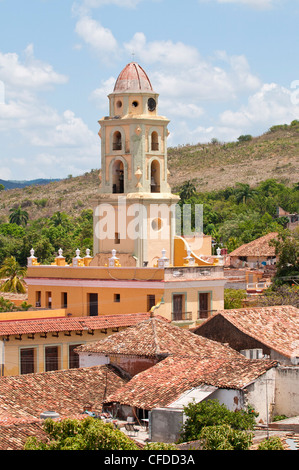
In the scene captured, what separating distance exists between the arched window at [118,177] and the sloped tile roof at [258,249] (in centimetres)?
2988

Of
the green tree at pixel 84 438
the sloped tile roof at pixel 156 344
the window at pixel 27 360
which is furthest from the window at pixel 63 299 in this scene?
the green tree at pixel 84 438

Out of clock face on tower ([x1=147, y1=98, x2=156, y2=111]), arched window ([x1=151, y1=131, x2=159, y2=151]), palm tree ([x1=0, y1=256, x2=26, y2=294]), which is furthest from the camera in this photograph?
palm tree ([x1=0, y1=256, x2=26, y2=294])

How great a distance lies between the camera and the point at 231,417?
20562 mm

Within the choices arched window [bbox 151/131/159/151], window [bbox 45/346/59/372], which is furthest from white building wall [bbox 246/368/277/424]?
arched window [bbox 151/131/159/151]

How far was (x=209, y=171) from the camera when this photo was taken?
126 metres

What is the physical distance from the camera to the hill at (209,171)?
4759 inches

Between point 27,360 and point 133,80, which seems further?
point 133,80

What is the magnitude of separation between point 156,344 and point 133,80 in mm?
13771

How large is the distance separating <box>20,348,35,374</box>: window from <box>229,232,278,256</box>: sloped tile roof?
37.8 m

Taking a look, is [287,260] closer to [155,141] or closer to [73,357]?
[155,141]

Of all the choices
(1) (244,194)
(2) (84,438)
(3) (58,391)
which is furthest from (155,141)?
(1) (244,194)

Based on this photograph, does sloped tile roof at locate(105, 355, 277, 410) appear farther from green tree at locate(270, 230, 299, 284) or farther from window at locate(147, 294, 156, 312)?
green tree at locate(270, 230, 299, 284)

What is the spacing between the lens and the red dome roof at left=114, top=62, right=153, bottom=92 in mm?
37062
